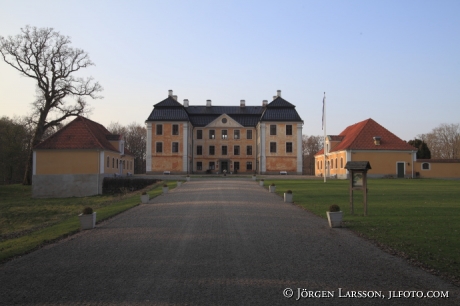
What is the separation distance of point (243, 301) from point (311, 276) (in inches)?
70.3

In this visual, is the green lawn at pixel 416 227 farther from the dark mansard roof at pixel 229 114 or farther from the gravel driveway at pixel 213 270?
the dark mansard roof at pixel 229 114

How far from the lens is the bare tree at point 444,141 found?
7844cm

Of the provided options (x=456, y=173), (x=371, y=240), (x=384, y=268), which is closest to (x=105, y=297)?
(x=384, y=268)

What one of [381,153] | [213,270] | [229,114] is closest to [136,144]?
[229,114]

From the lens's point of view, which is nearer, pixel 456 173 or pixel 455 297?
pixel 455 297

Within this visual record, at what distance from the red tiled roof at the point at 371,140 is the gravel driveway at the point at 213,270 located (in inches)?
1413

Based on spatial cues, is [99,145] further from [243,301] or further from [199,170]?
[243,301]

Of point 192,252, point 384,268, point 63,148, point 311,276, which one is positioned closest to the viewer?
point 311,276

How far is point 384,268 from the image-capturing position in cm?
768

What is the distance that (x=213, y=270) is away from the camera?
7.45 meters

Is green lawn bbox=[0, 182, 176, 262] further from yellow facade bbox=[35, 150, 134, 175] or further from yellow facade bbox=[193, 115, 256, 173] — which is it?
yellow facade bbox=[193, 115, 256, 173]

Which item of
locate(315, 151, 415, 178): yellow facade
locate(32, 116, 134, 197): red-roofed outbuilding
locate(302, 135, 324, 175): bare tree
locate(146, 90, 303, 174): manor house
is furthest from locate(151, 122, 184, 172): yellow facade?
locate(302, 135, 324, 175): bare tree

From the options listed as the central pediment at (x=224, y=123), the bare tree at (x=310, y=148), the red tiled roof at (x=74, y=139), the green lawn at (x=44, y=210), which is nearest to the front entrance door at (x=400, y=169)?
the central pediment at (x=224, y=123)

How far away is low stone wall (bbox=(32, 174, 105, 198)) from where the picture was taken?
3688 centimetres
